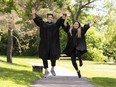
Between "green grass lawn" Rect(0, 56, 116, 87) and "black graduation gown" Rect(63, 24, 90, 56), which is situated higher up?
"black graduation gown" Rect(63, 24, 90, 56)

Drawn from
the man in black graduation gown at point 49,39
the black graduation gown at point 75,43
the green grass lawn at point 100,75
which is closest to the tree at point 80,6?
the green grass lawn at point 100,75

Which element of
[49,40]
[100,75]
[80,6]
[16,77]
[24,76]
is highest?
[49,40]

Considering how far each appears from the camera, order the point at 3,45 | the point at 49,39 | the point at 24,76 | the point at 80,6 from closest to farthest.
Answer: the point at 49,39 < the point at 24,76 < the point at 80,6 < the point at 3,45

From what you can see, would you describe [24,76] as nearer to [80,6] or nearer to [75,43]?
[80,6]

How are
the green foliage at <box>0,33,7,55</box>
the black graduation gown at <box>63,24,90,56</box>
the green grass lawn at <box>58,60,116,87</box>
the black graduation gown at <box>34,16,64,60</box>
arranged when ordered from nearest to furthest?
the black graduation gown at <box>34,16,64,60</box> → the black graduation gown at <box>63,24,90,56</box> → the green grass lawn at <box>58,60,116,87</box> → the green foliage at <box>0,33,7,55</box>

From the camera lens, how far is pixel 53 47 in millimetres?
10375

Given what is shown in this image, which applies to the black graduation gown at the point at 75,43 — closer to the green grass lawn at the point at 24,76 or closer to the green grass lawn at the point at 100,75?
the green grass lawn at the point at 24,76

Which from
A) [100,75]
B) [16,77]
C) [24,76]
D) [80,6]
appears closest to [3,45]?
[80,6]

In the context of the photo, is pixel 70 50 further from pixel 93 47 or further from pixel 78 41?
pixel 93 47

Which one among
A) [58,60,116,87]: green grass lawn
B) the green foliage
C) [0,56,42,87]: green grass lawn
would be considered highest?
[0,56,42,87]: green grass lawn

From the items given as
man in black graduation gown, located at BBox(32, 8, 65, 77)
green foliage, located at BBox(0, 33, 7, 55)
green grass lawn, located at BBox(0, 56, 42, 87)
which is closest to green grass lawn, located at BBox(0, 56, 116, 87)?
green grass lawn, located at BBox(0, 56, 42, 87)

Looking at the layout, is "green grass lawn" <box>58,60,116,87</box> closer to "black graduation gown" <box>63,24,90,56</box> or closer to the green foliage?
"black graduation gown" <box>63,24,90,56</box>

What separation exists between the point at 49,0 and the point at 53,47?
8.22m

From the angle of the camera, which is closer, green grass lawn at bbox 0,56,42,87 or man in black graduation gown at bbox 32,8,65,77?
man in black graduation gown at bbox 32,8,65,77
